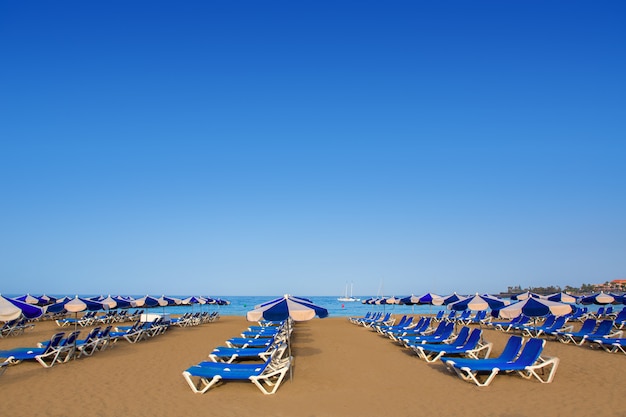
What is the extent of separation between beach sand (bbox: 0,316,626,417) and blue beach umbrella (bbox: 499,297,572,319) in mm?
1132

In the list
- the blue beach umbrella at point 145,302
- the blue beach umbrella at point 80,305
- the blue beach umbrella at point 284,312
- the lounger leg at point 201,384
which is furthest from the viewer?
the blue beach umbrella at point 145,302

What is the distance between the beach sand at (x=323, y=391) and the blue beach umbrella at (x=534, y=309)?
3.71 feet

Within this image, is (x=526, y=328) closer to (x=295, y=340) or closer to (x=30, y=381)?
(x=295, y=340)

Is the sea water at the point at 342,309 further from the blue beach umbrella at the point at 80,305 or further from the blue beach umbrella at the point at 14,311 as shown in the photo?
the blue beach umbrella at the point at 14,311

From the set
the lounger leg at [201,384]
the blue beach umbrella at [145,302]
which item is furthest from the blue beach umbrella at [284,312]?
the blue beach umbrella at [145,302]

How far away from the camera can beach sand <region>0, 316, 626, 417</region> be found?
21.0ft

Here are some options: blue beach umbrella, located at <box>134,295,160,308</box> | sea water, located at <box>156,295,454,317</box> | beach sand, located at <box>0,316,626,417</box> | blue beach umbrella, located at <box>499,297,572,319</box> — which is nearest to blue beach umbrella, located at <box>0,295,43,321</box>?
beach sand, located at <box>0,316,626,417</box>

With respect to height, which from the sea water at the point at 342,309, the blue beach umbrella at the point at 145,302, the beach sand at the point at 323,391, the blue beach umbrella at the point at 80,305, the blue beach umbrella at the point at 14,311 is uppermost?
the blue beach umbrella at the point at 14,311

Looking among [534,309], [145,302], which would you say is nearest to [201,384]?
[534,309]

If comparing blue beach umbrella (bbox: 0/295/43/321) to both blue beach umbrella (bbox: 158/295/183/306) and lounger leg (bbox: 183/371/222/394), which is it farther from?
blue beach umbrella (bbox: 158/295/183/306)

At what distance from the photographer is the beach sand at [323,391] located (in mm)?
6402

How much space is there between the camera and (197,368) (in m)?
7.88

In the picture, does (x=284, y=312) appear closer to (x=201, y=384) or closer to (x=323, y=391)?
(x=323, y=391)

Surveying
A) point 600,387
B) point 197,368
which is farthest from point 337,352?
point 600,387
